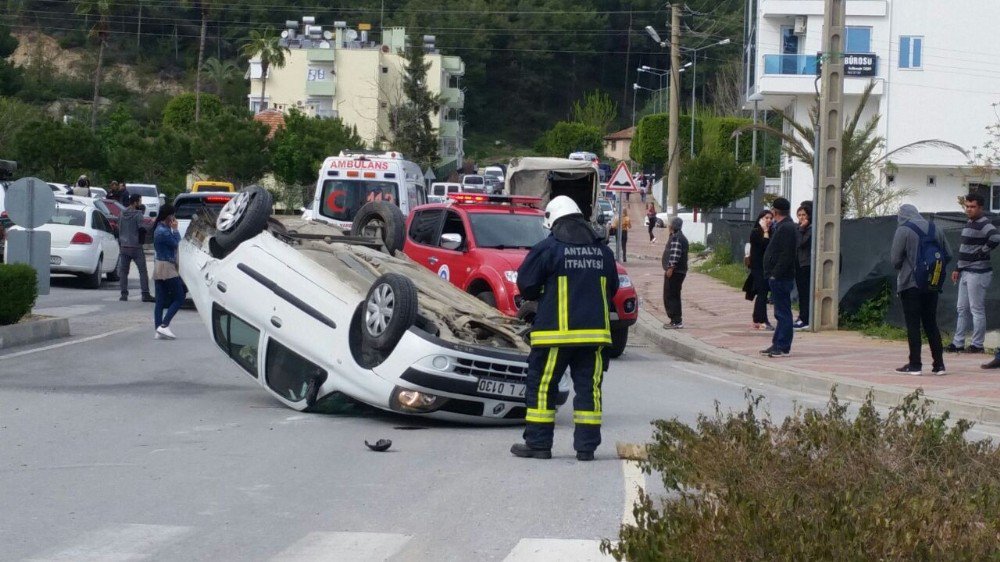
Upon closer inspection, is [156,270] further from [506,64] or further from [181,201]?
Result: [506,64]

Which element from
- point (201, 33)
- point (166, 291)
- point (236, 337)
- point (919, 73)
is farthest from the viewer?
point (201, 33)

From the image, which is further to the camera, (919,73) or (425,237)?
(919,73)

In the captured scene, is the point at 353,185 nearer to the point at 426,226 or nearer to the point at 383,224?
the point at 426,226

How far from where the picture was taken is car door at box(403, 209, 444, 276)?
675 inches

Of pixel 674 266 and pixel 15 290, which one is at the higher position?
pixel 674 266

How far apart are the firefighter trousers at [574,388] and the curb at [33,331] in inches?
370

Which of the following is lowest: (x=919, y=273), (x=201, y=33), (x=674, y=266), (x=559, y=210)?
(x=674, y=266)

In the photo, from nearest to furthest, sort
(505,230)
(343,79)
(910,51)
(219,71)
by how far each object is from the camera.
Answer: (505,230) < (910,51) < (343,79) < (219,71)

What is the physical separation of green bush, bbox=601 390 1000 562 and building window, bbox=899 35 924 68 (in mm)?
45352

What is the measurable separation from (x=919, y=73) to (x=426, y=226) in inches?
1484

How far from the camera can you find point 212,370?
→ 548 inches

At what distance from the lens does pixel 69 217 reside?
982 inches

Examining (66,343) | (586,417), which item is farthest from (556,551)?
(66,343)

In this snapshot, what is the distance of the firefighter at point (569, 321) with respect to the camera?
8.44 metres
